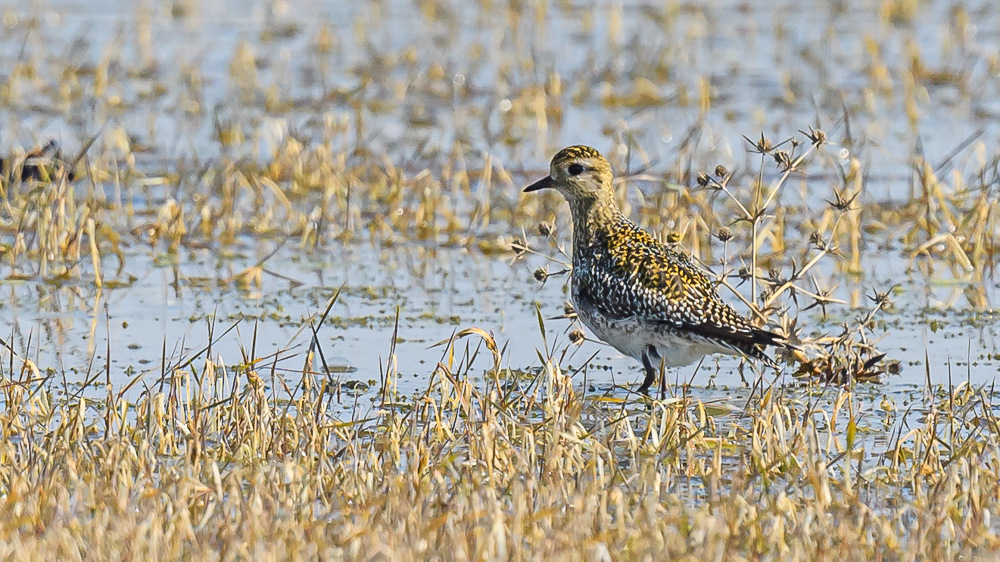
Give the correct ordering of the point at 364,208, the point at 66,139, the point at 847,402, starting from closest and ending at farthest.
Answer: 1. the point at 847,402
2. the point at 364,208
3. the point at 66,139

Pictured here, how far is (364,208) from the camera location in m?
12.0

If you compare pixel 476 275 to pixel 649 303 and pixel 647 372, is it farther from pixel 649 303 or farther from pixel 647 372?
pixel 649 303

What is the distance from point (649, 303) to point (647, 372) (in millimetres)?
351

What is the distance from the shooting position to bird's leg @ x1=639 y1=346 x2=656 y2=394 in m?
8.20

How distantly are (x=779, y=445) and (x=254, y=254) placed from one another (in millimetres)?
5110

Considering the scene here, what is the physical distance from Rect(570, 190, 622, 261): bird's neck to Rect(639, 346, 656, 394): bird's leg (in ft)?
2.46

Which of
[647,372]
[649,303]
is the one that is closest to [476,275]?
[647,372]

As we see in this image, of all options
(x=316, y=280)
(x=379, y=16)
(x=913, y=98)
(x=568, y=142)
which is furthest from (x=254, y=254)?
(x=379, y=16)

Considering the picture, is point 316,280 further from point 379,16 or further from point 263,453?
point 379,16

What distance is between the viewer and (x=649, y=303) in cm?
805

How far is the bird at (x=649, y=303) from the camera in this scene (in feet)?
25.7

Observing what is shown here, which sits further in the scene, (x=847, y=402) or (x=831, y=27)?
(x=831, y=27)

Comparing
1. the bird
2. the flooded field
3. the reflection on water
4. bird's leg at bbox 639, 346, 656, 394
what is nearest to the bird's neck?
Answer: the bird

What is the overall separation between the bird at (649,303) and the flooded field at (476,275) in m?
0.22
